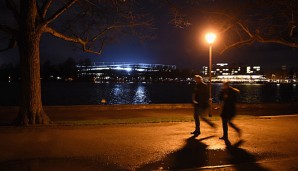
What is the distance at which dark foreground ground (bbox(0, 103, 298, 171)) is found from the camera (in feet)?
25.4

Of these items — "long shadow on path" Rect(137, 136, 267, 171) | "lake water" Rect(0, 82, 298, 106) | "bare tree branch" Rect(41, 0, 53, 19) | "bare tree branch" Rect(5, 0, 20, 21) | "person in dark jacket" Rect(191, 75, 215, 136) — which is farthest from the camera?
"lake water" Rect(0, 82, 298, 106)

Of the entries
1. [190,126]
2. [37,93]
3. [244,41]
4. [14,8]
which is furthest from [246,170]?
[244,41]

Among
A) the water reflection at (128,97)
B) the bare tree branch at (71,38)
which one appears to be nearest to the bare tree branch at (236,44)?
the bare tree branch at (71,38)

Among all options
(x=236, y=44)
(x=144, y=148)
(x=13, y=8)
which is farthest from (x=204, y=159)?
(x=236, y=44)

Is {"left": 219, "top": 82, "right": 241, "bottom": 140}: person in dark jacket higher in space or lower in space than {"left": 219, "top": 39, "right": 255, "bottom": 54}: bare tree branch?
lower

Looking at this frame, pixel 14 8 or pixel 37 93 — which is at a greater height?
pixel 14 8

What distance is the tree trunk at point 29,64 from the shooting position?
1334cm

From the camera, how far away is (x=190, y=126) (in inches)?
520

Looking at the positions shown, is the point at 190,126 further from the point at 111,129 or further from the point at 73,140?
the point at 73,140

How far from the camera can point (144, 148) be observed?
9.42 metres

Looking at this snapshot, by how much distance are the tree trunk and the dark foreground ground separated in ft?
3.49

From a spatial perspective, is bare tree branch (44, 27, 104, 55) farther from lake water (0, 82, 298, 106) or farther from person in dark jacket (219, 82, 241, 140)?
lake water (0, 82, 298, 106)

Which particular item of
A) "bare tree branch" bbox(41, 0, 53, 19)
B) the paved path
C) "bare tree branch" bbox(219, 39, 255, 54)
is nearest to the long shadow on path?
the paved path

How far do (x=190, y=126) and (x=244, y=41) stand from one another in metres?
9.76
